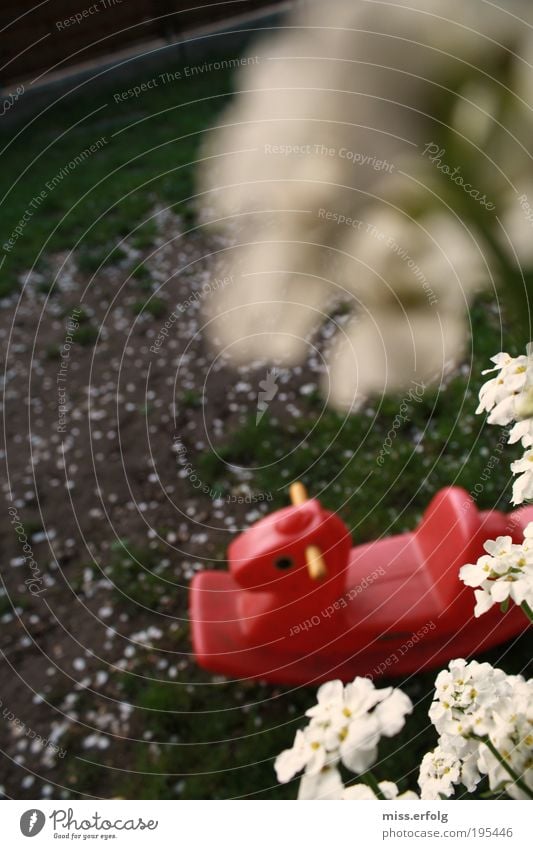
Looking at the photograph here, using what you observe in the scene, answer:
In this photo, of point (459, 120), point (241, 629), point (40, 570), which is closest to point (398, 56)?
point (459, 120)

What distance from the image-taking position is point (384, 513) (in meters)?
1.10

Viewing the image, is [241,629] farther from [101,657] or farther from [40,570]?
[40,570]

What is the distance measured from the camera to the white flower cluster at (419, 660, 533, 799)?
1.13 feet

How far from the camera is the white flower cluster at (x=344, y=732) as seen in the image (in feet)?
1.11

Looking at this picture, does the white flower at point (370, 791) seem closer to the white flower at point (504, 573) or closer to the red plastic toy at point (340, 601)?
the white flower at point (504, 573)

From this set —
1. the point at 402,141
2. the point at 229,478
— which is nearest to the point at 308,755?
the point at 402,141

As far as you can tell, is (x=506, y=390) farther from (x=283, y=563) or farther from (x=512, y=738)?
(x=283, y=563)

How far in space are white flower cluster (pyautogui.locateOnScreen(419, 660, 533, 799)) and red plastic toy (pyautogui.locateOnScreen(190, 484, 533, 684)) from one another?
38 centimetres

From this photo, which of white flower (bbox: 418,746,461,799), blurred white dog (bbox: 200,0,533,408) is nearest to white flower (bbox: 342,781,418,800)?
white flower (bbox: 418,746,461,799)

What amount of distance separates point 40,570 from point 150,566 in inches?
7.6

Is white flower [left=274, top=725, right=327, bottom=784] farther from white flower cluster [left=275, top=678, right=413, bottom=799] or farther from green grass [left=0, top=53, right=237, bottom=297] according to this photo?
green grass [left=0, top=53, right=237, bottom=297]

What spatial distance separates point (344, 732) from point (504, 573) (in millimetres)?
Result: 99

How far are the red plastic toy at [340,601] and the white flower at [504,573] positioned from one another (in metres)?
0.39

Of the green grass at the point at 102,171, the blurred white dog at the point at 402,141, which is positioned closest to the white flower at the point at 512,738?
the blurred white dog at the point at 402,141
